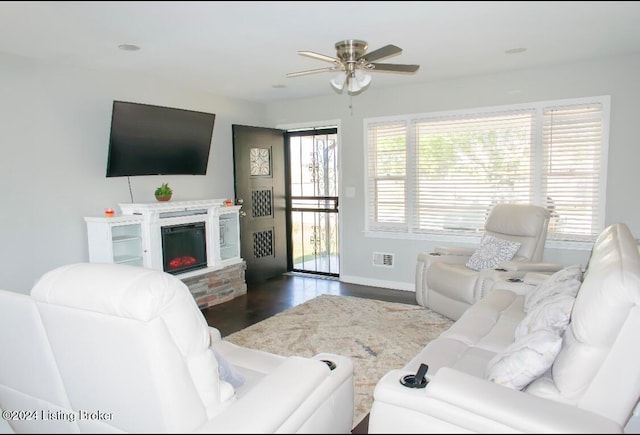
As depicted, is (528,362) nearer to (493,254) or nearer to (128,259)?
(493,254)

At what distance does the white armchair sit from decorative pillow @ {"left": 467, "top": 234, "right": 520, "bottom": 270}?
0.04m

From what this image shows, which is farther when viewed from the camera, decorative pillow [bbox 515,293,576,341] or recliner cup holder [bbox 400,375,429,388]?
decorative pillow [bbox 515,293,576,341]

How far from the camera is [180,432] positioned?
136cm

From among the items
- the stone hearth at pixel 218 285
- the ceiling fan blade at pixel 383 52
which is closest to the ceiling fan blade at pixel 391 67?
the ceiling fan blade at pixel 383 52

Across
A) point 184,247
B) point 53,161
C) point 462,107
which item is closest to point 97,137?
point 53,161

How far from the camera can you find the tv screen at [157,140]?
161 inches

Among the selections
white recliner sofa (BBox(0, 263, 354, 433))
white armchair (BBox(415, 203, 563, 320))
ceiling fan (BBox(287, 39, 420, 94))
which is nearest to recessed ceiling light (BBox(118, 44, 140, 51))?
ceiling fan (BBox(287, 39, 420, 94))

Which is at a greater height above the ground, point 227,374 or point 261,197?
point 261,197

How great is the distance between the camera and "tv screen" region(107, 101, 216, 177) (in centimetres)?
409

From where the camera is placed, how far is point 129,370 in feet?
4.52

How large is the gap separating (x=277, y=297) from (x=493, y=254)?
2.39m

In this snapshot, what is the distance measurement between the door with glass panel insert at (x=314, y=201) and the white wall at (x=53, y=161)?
2096 millimetres

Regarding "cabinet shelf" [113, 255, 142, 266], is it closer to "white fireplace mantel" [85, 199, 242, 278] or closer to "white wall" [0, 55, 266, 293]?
"white fireplace mantel" [85, 199, 242, 278]

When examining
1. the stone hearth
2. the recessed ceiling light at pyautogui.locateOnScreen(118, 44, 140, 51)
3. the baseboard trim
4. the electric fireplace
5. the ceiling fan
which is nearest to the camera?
the ceiling fan
